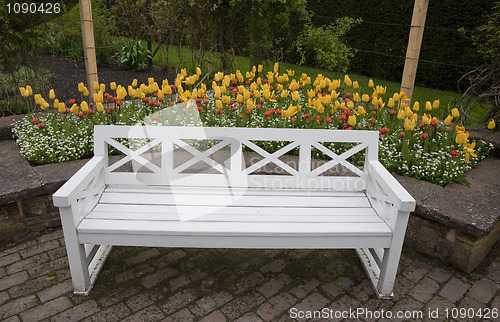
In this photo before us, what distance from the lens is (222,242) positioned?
2.47 m

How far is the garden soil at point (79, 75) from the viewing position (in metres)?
6.65

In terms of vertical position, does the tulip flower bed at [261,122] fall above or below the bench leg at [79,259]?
above

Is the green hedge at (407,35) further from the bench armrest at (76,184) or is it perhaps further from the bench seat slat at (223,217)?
the bench armrest at (76,184)

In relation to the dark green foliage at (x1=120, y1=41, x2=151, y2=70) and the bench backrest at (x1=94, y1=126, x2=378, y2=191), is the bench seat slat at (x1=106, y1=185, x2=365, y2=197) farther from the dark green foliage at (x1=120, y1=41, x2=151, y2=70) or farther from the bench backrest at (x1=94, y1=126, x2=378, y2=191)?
the dark green foliage at (x1=120, y1=41, x2=151, y2=70)

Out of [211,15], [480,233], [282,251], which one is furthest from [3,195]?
[211,15]

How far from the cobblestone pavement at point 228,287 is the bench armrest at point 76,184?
2.21 feet

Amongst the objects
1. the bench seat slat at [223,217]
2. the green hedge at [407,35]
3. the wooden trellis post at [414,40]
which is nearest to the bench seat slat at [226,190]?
the bench seat slat at [223,217]

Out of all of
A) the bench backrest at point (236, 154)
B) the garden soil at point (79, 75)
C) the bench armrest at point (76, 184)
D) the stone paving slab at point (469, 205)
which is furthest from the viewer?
the garden soil at point (79, 75)

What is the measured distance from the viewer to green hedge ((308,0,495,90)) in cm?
743

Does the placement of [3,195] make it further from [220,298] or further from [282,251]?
[282,251]

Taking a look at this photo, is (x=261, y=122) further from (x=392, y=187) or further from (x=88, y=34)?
(x=88, y=34)

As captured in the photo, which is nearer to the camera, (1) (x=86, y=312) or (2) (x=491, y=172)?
(1) (x=86, y=312)

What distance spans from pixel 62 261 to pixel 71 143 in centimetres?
109

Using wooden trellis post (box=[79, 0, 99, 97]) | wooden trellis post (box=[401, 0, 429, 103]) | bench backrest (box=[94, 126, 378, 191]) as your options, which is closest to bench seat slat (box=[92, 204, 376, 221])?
bench backrest (box=[94, 126, 378, 191])
